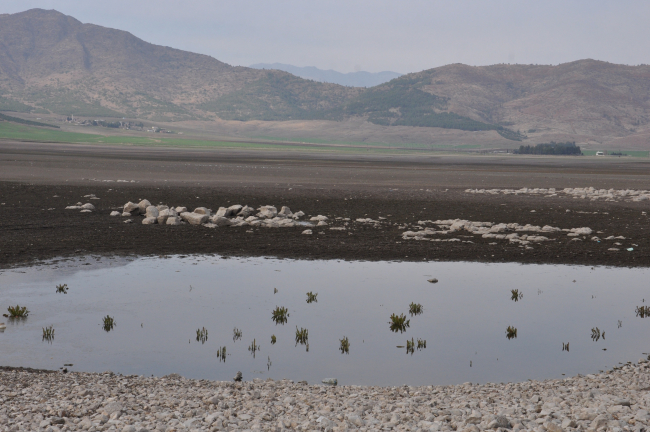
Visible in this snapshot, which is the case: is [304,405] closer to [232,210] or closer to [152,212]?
[152,212]

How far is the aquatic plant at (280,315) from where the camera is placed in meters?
13.6

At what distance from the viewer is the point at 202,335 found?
12180 millimetres

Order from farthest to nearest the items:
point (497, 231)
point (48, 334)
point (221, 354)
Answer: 1. point (497, 231)
2. point (48, 334)
3. point (221, 354)

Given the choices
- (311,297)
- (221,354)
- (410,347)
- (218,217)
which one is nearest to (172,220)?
(218,217)

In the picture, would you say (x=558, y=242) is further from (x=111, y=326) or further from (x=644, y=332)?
(x=111, y=326)

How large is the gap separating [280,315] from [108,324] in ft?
12.3

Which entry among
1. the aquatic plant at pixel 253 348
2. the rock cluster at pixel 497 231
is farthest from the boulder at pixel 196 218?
the aquatic plant at pixel 253 348

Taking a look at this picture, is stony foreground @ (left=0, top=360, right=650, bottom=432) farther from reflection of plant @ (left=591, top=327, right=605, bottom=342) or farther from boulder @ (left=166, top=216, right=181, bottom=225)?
boulder @ (left=166, top=216, right=181, bottom=225)

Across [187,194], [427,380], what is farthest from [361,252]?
[187,194]

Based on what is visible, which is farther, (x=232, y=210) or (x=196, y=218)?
(x=232, y=210)

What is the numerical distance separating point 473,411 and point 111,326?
828 centimetres

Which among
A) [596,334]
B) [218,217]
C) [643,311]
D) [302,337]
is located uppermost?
[218,217]

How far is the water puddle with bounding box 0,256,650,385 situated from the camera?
1075cm

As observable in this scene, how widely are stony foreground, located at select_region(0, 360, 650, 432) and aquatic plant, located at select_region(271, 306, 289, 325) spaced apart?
3.98 meters
